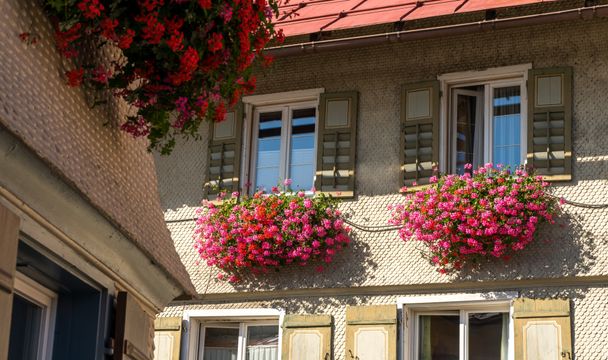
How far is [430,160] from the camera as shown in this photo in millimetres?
13938

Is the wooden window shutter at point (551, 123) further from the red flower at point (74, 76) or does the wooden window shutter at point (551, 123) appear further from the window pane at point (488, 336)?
the red flower at point (74, 76)

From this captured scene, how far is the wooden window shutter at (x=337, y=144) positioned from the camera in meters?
14.4

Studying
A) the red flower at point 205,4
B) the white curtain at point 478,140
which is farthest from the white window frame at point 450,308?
the red flower at point 205,4

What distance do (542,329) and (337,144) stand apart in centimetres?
293

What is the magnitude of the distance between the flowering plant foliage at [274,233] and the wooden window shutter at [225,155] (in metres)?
0.49

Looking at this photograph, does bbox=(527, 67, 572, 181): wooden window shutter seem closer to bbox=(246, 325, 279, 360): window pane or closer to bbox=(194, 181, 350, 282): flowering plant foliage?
bbox=(194, 181, 350, 282): flowering plant foliage

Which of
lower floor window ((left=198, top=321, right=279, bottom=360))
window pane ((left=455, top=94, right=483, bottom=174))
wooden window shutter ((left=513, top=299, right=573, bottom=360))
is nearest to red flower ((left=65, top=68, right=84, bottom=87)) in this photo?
wooden window shutter ((left=513, top=299, right=573, bottom=360))

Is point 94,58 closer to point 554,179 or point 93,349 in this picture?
point 93,349

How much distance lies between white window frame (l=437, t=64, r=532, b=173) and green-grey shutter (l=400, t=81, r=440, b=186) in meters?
0.08

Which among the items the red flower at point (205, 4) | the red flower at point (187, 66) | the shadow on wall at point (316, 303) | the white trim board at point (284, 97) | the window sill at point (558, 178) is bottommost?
the red flower at point (187, 66)

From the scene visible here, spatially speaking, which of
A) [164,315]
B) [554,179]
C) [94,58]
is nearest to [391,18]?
[554,179]

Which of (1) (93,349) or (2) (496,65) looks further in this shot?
(2) (496,65)

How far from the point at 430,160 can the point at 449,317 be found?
1.52 metres

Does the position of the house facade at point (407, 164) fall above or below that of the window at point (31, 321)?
above
